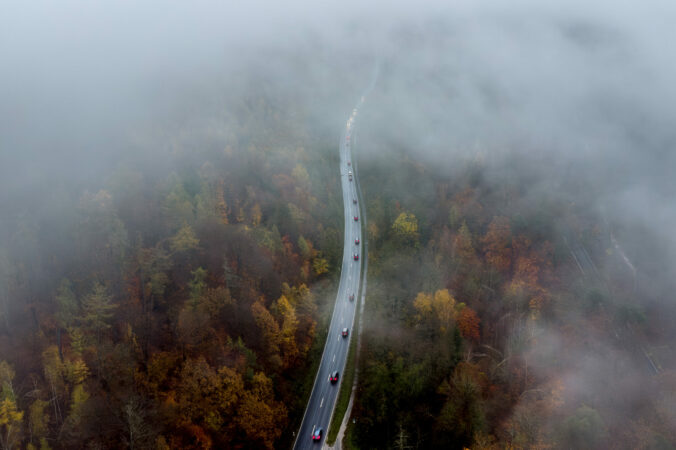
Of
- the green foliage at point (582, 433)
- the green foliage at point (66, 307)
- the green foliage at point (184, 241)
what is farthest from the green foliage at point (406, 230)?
the green foliage at point (66, 307)

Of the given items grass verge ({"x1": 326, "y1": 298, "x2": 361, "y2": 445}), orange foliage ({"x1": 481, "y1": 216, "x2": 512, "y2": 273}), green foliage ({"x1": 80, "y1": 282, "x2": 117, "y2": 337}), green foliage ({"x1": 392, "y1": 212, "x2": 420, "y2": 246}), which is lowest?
grass verge ({"x1": 326, "y1": 298, "x2": 361, "y2": 445})

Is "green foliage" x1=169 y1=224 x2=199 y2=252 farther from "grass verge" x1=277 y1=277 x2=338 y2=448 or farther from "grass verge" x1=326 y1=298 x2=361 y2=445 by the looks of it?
"grass verge" x1=326 y1=298 x2=361 y2=445

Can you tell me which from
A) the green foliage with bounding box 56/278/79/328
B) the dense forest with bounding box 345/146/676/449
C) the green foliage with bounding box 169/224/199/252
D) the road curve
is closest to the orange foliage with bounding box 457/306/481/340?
the dense forest with bounding box 345/146/676/449

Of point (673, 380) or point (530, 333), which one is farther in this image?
point (530, 333)

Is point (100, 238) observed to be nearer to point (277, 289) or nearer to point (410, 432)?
point (277, 289)

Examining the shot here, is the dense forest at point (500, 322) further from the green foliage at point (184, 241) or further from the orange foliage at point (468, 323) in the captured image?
the green foliage at point (184, 241)

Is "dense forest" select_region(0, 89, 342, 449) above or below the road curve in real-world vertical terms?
above

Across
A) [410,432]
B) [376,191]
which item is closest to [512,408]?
[410,432]

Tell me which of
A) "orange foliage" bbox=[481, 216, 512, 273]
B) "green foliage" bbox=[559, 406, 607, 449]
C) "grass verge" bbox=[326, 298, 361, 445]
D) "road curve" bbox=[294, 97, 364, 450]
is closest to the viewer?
"green foliage" bbox=[559, 406, 607, 449]
